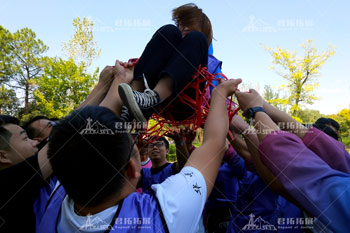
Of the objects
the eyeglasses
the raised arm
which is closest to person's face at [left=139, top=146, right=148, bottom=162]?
the eyeglasses

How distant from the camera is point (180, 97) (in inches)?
56.1

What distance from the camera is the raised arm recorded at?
33.0 inches

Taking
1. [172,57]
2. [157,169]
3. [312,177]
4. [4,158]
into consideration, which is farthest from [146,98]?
[157,169]

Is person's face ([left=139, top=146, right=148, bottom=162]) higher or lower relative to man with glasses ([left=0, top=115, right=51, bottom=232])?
Answer: lower

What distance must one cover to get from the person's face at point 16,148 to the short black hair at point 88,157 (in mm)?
852

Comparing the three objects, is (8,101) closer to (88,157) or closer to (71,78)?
(71,78)

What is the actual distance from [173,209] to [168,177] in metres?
0.16

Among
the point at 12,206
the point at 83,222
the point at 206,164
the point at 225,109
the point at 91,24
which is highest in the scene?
the point at 91,24

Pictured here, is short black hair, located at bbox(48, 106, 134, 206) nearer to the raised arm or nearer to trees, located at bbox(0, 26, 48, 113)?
the raised arm

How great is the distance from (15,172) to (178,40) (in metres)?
1.16

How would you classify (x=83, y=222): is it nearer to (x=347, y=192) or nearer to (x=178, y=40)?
(x=347, y=192)

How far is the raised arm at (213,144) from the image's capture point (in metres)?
0.84

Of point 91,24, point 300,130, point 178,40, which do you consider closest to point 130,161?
point 300,130

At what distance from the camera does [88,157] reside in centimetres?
67
